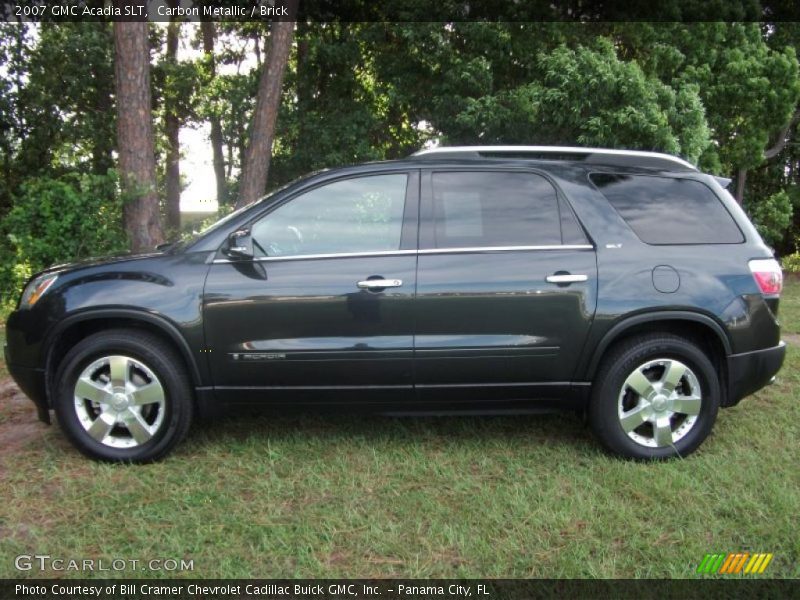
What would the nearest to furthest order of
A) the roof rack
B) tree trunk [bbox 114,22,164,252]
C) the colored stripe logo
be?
the colored stripe logo, the roof rack, tree trunk [bbox 114,22,164,252]

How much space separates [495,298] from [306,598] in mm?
1835

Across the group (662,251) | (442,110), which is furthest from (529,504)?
(442,110)

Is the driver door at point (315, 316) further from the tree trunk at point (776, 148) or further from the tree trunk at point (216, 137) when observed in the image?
the tree trunk at point (776, 148)

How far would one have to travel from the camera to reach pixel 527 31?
1111 cm

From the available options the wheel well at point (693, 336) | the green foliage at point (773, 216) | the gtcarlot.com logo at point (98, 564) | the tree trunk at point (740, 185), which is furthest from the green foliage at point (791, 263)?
the gtcarlot.com logo at point (98, 564)

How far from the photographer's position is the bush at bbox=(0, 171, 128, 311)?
8727 millimetres

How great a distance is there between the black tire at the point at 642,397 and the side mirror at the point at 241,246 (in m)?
2.16

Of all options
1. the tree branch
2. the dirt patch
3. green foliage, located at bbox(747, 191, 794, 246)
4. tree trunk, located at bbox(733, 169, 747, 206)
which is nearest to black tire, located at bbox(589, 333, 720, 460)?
the dirt patch

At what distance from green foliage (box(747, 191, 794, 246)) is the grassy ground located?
1094 cm

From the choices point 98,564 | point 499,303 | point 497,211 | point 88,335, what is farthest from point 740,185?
point 98,564

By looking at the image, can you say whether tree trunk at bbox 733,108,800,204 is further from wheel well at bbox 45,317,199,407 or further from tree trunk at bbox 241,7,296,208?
wheel well at bbox 45,317,199,407

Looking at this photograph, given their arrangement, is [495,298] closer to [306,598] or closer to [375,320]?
[375,320]

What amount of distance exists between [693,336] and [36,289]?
394cm

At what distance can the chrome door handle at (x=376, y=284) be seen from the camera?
11.6ft
